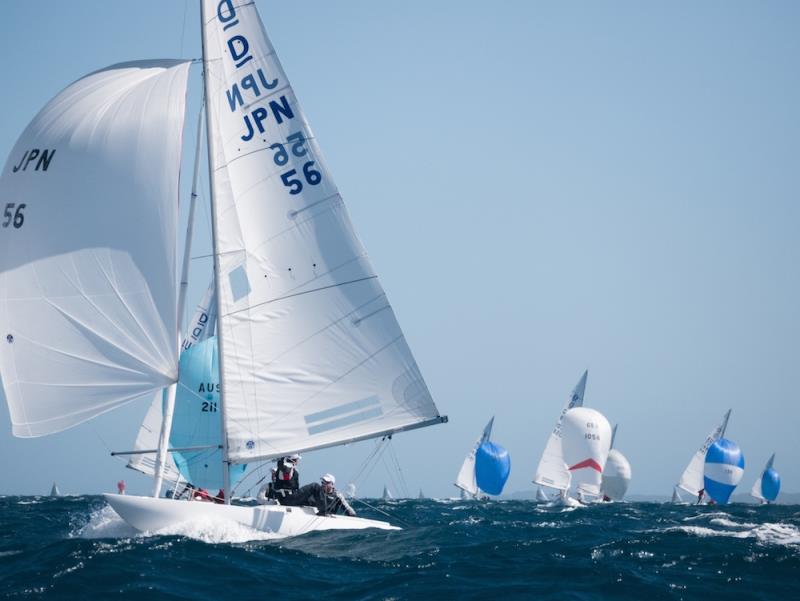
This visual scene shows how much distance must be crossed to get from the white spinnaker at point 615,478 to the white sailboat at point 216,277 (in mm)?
57441

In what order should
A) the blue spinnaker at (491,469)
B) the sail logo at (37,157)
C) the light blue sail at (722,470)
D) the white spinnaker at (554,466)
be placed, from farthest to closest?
1. the blue spinnaker at (491,469)
2. the light blue sail at (722,470)
3. the white spinnaker at (554,466)
4. the sail logo at (37,157)

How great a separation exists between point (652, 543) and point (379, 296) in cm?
664

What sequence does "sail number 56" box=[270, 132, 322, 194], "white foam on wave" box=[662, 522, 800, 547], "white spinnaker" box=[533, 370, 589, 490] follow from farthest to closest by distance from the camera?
"white spinnaker" box=[533, 370, 589, 490], "sail number 56" box=[270, 132, 322, 194], "white foam on wave" box=[662, 522, 800, 547]

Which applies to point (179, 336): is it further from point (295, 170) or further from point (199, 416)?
point (199, 416)

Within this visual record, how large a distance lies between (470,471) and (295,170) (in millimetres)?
55507

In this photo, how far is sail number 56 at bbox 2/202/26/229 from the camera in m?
15.8

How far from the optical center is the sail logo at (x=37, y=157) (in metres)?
16.1

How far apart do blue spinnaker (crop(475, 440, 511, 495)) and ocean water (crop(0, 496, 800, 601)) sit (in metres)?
47.0

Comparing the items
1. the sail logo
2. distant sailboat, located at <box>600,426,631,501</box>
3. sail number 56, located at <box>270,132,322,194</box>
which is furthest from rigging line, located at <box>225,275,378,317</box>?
distant sailboat, located at <box>600,426,631,501</box>

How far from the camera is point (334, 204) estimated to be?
1830 centimetres

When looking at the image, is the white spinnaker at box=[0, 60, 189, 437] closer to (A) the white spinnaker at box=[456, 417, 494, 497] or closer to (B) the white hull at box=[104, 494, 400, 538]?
(B) the white hull at box=[104, 494, 400, 538]

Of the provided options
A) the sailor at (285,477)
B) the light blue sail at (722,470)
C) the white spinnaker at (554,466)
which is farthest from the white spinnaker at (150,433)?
the light blue sail at (722,470)

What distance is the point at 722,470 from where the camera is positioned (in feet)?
201

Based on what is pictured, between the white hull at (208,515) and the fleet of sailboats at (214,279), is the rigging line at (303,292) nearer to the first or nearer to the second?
the fleet of sailboats at (214,279)
